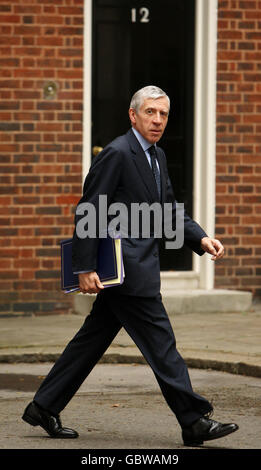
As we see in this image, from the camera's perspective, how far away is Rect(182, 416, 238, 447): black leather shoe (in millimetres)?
5680

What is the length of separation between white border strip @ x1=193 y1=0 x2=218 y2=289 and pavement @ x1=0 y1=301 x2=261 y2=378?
876 millimetres

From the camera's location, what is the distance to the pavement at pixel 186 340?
27.3 feet

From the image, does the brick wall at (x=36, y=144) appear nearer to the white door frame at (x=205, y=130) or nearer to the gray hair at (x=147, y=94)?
the white door frame at (x=205, y=130)

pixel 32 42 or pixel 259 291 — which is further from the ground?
pixel 32 42

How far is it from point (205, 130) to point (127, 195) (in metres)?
5.42

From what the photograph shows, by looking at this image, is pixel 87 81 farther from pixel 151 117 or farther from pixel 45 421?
pixel 45 421

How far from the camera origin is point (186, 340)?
9.10m

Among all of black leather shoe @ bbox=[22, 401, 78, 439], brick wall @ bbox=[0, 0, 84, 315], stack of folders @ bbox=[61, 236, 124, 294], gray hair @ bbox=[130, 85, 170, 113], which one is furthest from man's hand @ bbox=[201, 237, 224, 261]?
brick wall @ bbox=[0, 0, 84, 315]

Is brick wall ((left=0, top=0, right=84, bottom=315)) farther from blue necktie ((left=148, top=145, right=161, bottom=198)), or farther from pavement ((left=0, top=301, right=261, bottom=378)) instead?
blue necktie ((left=148, top=145, right=161, bottom=198))

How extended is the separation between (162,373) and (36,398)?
2.37 feet

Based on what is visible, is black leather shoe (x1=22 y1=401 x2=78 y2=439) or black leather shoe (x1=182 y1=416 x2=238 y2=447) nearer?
black leather shoe (x1=182 y1=416 x2=238 y2=447)

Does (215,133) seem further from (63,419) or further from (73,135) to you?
(63,419)
